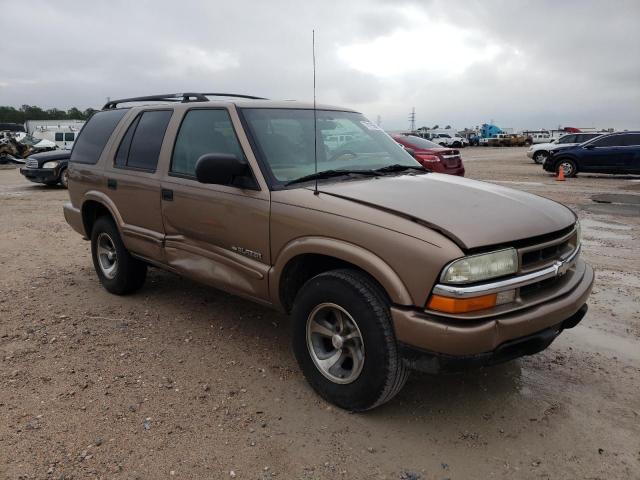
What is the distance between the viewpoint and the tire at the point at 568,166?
57.3 feet

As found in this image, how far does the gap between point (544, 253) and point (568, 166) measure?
1662 cm

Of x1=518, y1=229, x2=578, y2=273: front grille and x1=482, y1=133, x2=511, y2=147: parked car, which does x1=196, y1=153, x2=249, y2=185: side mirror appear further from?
x1=482, y1=133, x2=511, y2=147: parked car

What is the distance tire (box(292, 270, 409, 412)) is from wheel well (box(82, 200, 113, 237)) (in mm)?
3005

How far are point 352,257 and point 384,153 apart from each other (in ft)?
4.98

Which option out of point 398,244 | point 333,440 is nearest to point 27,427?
point 333,440

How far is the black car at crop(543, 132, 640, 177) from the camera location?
53.7 ft

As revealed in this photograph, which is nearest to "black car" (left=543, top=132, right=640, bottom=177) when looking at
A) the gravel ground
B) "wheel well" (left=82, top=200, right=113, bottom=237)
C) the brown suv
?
the gravel ground

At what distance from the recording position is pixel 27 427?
115 inches

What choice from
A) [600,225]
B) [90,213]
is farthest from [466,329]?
[600,225]

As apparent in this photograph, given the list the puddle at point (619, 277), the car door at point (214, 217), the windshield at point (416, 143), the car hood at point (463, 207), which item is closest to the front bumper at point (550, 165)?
the windshield at point (416, 143)

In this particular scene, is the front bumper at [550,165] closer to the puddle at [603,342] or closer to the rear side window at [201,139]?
the puddle at [603,342]

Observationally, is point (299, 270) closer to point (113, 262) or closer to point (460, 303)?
point (460, 303)

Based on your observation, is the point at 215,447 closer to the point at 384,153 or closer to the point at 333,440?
the point at 333,440

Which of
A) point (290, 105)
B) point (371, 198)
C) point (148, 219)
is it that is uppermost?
point (290, 105)
